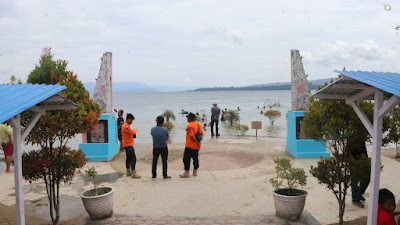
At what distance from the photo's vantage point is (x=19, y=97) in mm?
4129

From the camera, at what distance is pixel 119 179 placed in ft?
27.8

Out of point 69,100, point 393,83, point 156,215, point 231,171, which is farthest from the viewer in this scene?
point 231,171

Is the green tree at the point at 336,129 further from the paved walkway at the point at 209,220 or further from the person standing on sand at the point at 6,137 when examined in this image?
the person standing on sand at the point at 6,137

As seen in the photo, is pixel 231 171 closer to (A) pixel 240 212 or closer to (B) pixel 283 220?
(A) pixel 240 212

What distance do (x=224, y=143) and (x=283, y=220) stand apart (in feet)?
29.9

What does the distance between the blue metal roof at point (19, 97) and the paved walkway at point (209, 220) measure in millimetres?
2289

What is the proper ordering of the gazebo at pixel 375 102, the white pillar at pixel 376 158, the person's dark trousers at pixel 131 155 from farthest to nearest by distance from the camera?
the person's dark trousers at pixel 131 155 → the white pillar at pixel 376 158 → the gazebo at pixel 375 102

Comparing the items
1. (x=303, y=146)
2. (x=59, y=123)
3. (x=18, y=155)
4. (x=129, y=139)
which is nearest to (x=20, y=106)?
(x=18, y=155)

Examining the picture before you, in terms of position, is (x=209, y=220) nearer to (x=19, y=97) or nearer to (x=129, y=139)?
(x=19, y=97)

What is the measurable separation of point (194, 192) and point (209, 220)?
1.85 m

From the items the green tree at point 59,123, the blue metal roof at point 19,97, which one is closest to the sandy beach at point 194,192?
the green tree at point 59,123

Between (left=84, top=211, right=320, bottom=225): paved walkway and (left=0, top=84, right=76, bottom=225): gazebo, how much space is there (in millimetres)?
1473

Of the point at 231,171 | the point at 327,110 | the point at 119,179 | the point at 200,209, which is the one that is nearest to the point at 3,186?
the point at 119,179

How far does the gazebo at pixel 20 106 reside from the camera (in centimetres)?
371
